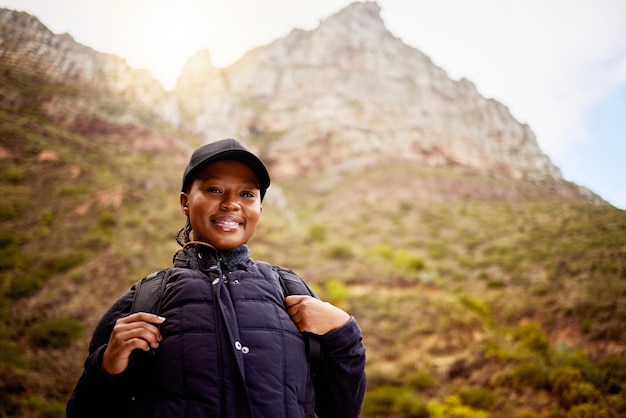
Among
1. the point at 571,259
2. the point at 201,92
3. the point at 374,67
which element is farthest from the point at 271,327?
the point at 374,67

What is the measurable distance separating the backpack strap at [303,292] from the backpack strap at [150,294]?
585mm

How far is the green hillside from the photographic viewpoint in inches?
249

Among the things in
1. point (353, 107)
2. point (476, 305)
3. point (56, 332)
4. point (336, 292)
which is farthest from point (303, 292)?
point (353, 107)

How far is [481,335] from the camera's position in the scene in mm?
10188

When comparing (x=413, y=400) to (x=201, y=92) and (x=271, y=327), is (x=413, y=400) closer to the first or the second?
(x=271, y=327)

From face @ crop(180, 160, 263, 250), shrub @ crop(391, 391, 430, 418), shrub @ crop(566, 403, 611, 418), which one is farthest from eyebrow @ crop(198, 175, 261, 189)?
shrub @ crop(391, 391, 430, 418)

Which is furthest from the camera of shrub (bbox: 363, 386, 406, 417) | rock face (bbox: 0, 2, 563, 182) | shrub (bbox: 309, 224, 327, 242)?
rock face (bbox: 0, 2, 563, 182)

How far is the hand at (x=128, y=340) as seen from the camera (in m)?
1.23

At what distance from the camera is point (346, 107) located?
184 feet

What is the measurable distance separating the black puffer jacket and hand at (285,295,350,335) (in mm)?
32

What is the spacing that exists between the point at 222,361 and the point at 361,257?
18.0 metres

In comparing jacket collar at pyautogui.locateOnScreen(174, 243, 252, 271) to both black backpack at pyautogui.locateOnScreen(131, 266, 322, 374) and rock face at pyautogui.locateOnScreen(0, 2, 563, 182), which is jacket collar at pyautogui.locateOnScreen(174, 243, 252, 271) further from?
rock face at pyautogui.locateOnScreen(0, 2, 563, 182)

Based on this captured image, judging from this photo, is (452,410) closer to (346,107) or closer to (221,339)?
(221,339)

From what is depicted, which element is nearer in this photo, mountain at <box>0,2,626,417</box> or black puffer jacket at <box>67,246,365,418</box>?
black puffer jacket at <box>67,246,365,418</box>
